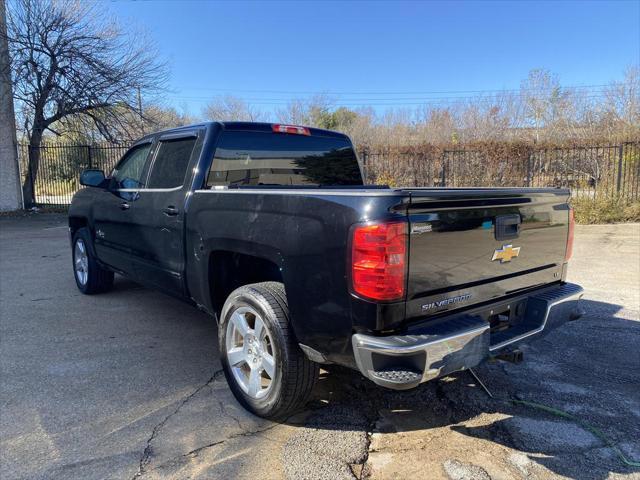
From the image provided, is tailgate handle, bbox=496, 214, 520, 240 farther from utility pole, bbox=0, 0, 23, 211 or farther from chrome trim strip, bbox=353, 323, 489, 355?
utility pole, bbox=0, 0, 23, 211

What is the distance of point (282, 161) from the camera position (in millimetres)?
4301

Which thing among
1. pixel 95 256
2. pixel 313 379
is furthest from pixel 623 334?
pixel 95 256

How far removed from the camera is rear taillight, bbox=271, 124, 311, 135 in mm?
4321

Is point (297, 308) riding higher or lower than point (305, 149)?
lower

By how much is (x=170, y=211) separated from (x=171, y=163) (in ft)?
1.85

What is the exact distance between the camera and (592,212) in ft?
41.2

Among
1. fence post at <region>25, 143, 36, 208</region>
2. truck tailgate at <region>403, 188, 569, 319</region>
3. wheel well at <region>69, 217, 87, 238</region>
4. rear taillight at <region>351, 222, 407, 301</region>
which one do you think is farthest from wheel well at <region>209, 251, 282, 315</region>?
fence post at <region>25, 143, 36, 208</region>

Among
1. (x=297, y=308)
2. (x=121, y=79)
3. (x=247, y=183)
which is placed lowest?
(x=297, y=308)

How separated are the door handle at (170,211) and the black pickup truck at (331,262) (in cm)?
2

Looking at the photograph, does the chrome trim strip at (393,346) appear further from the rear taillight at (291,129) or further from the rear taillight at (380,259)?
the rear taillight at (291,129)

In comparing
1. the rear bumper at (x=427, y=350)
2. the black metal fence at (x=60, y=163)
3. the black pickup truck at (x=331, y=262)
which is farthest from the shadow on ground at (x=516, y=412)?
the black metal fence at (x=60, y=163)

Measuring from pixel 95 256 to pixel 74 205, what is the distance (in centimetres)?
94

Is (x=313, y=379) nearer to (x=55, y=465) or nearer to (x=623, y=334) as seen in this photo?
(x=55, y=465)

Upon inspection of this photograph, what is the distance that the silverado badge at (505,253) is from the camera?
9.52 ft
